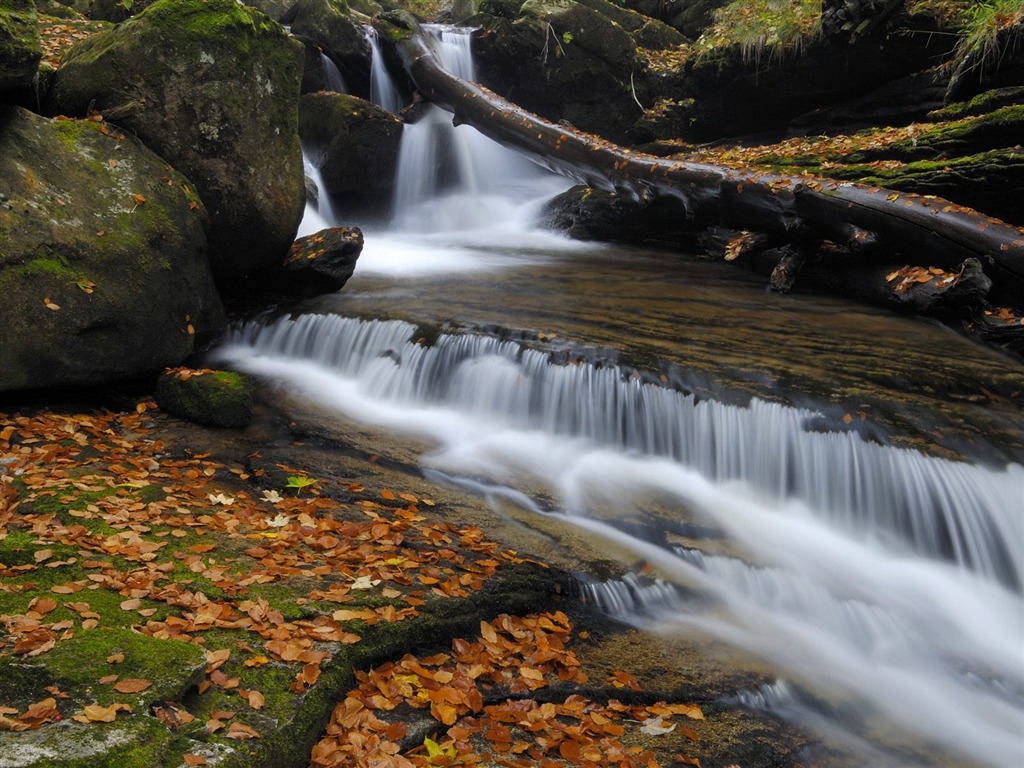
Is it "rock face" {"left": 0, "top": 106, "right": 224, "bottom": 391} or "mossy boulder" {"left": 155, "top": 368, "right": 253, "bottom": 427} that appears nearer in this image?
"rock face" {"left": 0, "top": 106, "right": 224, "bottom": 391}

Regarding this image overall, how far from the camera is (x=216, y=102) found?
7.43 metres

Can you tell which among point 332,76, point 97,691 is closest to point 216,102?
point 97,691

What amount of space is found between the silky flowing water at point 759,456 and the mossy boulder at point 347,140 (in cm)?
504

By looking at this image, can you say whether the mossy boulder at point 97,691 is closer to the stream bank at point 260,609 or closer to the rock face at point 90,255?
the stream bank at point 260,609

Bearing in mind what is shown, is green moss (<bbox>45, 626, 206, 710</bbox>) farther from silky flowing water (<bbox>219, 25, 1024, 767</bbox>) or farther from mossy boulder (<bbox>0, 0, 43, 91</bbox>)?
mossy boulder (<bbox>0, 0, 43, 91</bbox>)

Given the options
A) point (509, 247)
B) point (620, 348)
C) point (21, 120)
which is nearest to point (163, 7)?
point (21, 120)

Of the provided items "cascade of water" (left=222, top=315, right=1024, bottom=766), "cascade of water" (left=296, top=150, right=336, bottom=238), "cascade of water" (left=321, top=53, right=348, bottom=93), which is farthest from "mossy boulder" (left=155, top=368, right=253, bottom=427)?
"cascade of water" (left=321, top=53, right=348, bottom=93)

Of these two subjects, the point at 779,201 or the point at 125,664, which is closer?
the point at 125,664

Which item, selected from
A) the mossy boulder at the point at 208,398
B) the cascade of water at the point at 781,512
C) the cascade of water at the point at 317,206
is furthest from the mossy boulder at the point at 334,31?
the mossy boulder at the point at 208,398

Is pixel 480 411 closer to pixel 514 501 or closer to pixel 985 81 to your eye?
pixel 514 501

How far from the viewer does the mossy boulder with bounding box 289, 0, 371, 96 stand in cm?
1443

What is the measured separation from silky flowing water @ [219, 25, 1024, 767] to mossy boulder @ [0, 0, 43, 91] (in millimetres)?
3524

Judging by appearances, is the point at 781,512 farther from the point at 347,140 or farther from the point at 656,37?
the point at 656,37

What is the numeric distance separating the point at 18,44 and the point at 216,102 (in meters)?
1.99
